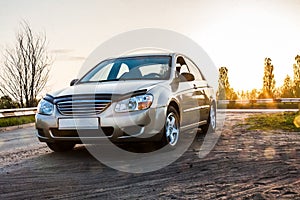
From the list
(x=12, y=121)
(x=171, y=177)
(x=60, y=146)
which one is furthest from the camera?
(x=12, y=121)

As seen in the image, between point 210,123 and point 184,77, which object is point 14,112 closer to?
point 210,123

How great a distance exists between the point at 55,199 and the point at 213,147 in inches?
150

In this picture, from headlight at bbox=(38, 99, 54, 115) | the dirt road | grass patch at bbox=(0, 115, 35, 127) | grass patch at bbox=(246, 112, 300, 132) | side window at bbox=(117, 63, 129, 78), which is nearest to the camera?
the dirt road

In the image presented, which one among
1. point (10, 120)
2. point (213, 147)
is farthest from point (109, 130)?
point (10, 120)

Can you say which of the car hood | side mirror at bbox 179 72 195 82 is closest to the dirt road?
the car hood

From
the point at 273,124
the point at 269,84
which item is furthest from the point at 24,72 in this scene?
the point at 269,84

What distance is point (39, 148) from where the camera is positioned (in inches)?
311

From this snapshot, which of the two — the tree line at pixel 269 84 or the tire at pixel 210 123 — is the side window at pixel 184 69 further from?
the tree line at pixel 269 84

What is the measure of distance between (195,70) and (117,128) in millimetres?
3544

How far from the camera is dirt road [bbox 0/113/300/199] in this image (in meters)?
4.01

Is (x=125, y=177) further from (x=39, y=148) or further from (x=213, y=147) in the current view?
(x=39, y=148)

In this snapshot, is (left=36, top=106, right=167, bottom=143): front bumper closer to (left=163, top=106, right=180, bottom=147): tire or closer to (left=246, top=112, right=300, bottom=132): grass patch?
(left=163, top=106, right=180, bottom=147): tire

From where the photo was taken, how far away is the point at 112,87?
6469 mm

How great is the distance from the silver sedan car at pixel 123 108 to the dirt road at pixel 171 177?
44 centimetres
